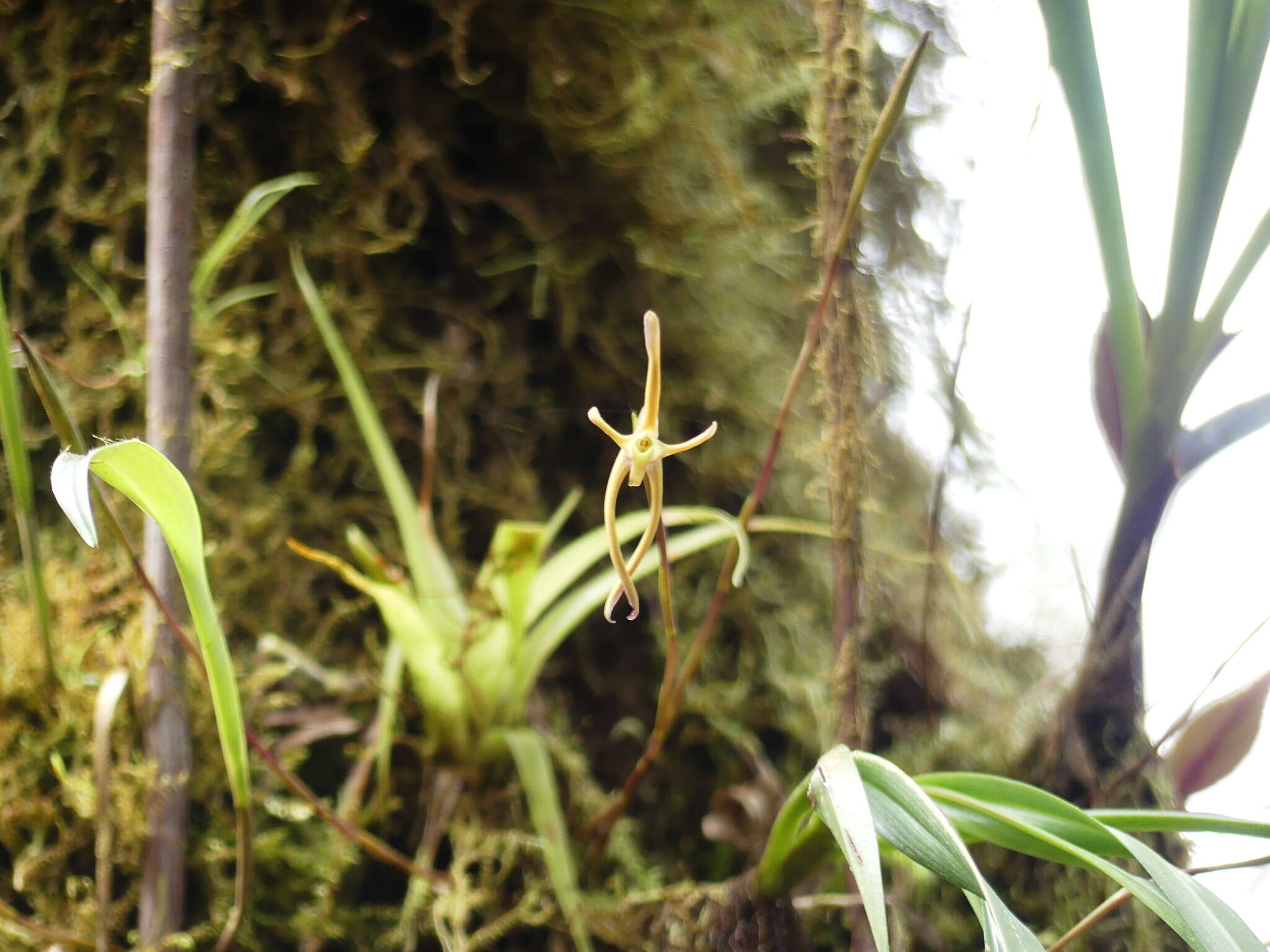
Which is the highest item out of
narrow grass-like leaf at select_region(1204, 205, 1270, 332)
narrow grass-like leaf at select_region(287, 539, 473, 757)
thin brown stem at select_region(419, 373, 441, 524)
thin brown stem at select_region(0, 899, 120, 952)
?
narrow grass-like leaf at select_region(1204, 205, 1270, 332)

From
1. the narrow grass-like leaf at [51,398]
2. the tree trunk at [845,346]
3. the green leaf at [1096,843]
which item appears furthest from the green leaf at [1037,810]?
the narrow grass-like leaf at [51,398]

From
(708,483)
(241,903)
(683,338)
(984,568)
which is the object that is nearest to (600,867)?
(241,903)

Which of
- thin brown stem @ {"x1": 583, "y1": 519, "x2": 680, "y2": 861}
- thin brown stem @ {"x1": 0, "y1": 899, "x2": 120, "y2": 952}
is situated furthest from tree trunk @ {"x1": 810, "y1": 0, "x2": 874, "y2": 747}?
thin brown stem @ {"x1": 0, "y1": 899, "x2": 120, "y2": 952}

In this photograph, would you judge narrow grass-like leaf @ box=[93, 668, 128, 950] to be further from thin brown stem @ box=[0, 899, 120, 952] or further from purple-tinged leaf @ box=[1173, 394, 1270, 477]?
purple-tinged leaf @ box=[1173, 394, 1270, 477]

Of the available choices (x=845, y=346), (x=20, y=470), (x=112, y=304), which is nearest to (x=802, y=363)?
(x=845, y=346)

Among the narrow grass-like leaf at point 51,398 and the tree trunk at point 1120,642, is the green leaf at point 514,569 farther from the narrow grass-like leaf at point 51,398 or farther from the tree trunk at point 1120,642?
the tree trunk at point 1120,642

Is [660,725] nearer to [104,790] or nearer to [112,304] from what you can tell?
[104,790]

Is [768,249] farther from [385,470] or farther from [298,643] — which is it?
[298,643]
